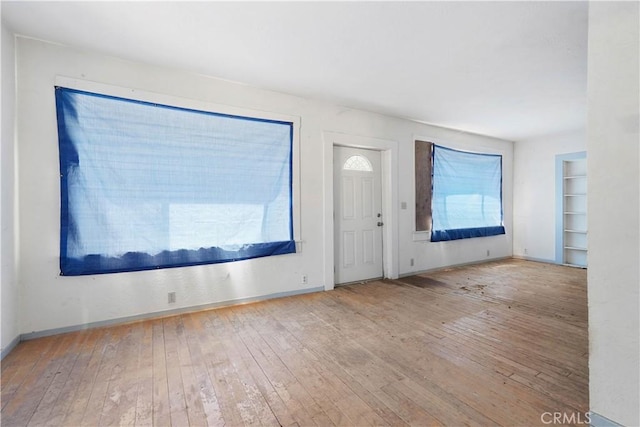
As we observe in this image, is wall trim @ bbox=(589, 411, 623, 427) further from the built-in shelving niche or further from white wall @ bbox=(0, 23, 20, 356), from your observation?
the built-in shelving niche

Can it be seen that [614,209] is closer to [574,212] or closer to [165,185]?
[165,185]

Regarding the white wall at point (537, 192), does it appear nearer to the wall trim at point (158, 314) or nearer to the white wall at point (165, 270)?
the white wall at point (165, 270)

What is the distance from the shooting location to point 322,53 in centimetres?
270

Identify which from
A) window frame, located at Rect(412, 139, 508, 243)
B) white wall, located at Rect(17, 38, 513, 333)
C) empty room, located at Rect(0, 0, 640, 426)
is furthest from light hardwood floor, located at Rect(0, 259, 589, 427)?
window frame, located at Rect(412, 139, 508, 243)

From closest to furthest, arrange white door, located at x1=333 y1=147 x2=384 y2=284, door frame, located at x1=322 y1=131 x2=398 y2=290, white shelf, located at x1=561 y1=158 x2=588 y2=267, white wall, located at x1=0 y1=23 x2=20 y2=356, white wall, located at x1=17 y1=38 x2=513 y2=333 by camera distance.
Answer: white wall, located at x1=0 y1=23 x2=20 y2=356 < white wall, located at x1=17 y1=38 x2=513 y2=333 < white door, located at x1=333 y1=147 x2=384 y2=284 < door frame, located at x1=322 y1=131 x2=398 y2=290 < white shelf, located at x1=561 y1=158 x2=588 y2=267

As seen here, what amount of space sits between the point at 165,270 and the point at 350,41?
9.51ft

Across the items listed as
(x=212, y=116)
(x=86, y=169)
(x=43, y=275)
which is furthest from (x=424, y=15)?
(x=43, y=275)

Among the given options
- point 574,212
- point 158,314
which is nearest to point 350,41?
point 158,314

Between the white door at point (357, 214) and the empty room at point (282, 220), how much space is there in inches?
1.4

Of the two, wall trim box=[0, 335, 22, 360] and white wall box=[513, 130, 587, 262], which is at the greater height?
white wall box=[513, 130, 587, 262]

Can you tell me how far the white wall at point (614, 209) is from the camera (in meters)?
1.39

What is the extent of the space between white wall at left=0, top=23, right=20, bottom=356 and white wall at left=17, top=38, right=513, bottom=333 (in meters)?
0.08

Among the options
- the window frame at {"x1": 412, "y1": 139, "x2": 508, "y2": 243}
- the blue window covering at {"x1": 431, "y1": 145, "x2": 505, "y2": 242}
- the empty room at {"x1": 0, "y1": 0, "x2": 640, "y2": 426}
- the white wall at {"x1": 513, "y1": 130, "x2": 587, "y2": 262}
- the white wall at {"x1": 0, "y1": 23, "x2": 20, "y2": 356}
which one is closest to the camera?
the empty room at {"x1": 0, "y1": 0, "x2": 640, "y2": 426}

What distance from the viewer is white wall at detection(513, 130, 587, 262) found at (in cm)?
591
